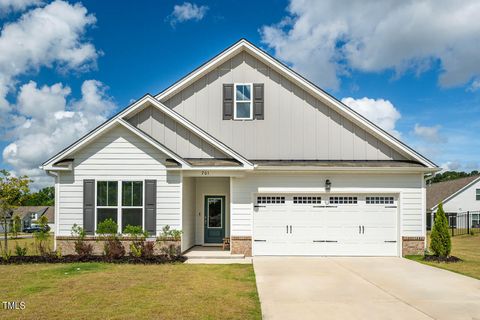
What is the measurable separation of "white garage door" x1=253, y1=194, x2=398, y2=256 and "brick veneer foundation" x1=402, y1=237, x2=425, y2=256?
0.32 metres

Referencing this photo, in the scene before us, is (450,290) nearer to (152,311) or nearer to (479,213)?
(152,311)

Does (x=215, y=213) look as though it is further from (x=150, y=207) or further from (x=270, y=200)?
(x=150, y=207)

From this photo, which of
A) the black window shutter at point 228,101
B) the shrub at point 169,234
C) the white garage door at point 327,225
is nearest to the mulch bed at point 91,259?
the shrub at point 169,234

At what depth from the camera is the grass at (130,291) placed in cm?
723

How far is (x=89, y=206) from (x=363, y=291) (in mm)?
9339

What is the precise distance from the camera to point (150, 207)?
13.7 metres

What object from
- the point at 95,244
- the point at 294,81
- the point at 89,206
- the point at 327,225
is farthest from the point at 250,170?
the point at 95,244

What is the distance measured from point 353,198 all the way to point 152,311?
9.79 meters

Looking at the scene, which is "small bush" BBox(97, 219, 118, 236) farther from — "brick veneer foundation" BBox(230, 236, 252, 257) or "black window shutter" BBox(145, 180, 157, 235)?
"brick veneer foundation" BBox(230, 236, 252, 257)

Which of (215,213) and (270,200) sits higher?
(270,200)

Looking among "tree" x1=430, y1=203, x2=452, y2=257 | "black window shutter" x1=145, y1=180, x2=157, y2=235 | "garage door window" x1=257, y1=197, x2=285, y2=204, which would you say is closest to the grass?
"black window shutter" x1=145, y1=180, x2=157, y2=235

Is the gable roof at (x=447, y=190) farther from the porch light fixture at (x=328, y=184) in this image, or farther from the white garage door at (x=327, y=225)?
the porch light fixture at (x=328, y=184)

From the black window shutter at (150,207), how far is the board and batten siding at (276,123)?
10.8 feet

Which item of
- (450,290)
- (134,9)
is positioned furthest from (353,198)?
(134,9)
